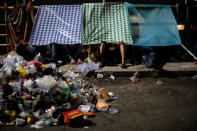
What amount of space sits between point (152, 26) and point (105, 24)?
4.44 feet

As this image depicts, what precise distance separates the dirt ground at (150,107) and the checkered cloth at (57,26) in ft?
5.62

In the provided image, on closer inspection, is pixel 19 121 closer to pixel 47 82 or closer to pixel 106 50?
pixel 47 82

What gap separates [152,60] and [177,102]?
2133mm

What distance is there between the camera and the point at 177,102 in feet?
12.0

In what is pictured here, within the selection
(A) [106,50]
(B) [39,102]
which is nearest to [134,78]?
(A) [106,50]

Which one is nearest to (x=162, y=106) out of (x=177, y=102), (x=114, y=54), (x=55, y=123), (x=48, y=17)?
(x=177, y=102)

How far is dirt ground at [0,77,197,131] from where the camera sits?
2.86 meters

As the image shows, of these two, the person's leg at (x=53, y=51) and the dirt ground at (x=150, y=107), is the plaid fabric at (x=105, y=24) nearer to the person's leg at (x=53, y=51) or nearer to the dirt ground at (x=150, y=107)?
the person's leg at (x=53, y=51)

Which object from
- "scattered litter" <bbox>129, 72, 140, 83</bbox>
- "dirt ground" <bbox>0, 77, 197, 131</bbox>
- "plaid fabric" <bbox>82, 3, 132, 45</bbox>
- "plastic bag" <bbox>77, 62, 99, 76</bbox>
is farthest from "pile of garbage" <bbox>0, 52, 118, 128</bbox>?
"plaid fabric" <bbox>82, 3, 132, 45</bbox>

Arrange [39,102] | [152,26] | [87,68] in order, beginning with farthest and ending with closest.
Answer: [152,26] < [87,68] < [39,102]

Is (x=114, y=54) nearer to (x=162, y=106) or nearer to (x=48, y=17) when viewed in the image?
(x=48, y=17)

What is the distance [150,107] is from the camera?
3.49 metres

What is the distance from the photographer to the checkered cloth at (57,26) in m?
5.86

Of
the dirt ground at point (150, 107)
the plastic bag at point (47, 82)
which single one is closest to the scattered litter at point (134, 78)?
the dirt ground at point (150, 107)
